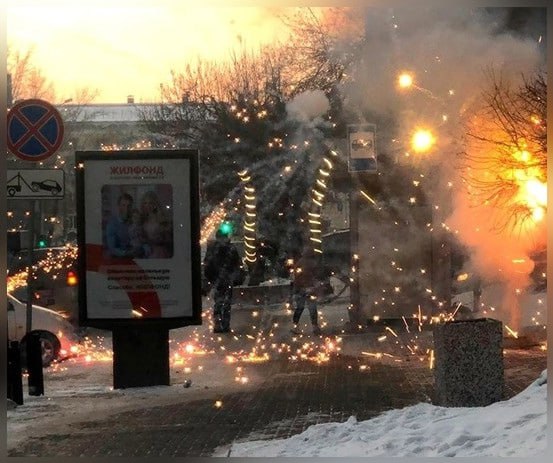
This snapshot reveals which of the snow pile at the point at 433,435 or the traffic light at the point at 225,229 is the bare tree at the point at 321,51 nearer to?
the traffic light at the point at 225,229

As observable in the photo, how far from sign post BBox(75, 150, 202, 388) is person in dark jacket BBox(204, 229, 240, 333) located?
18.2 feet

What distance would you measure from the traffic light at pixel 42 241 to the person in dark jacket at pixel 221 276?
8.42ft

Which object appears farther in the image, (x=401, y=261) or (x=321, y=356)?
(x=401, y=261)

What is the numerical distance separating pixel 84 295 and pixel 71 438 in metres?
2.32

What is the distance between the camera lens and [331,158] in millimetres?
17828

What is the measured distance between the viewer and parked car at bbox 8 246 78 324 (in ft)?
48.9

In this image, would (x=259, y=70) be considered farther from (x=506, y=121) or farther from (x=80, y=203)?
(x=80, y=203)

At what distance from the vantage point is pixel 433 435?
6.79 m

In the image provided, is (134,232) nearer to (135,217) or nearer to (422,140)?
(135,217)

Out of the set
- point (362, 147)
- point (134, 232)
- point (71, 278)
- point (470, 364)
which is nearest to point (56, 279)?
point (71, 278)

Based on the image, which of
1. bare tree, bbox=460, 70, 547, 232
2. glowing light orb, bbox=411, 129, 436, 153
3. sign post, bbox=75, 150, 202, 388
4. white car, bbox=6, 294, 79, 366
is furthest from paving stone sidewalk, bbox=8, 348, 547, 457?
glowing light orb, bbox=411, 129, 436, 153

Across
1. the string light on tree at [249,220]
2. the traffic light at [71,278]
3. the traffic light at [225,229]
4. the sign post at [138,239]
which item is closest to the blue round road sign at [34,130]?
the sign post at [138,239]

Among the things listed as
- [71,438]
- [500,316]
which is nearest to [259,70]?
[500,316]

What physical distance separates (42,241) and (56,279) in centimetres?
92
